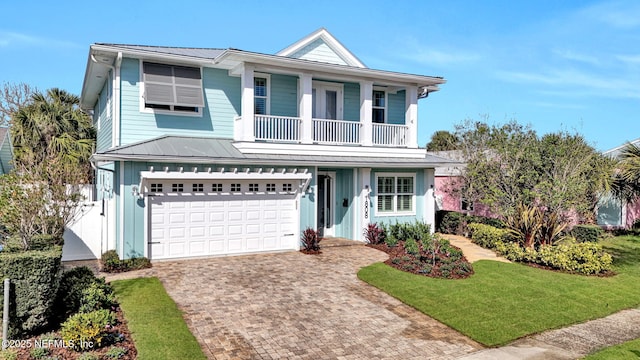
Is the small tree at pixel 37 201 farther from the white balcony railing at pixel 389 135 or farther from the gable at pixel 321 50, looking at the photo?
the white balcony railing at pixel 389 135

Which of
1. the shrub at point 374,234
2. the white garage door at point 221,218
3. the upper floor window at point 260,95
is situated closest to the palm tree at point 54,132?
the white garage door at point 221,218

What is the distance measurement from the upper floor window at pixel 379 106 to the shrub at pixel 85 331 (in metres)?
14.1

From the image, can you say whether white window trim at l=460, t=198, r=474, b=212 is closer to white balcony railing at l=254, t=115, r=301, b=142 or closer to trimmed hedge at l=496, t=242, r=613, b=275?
trimmed hedge at l=496, t=242, r=613, b=275

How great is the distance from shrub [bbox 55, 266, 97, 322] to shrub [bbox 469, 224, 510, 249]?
13.9m

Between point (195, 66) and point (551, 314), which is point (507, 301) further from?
point (195, 66)

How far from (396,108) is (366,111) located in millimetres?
2909

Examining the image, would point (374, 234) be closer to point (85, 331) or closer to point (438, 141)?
point (85, 331)

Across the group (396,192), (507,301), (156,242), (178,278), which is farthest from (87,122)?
(507,301)

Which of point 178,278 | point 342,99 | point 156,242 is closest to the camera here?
point 178,278

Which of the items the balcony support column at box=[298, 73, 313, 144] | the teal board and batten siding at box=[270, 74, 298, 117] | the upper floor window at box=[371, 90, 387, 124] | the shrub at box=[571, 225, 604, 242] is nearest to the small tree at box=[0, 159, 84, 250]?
the teal board and batten siding at box=[270, 74, 298, 117]

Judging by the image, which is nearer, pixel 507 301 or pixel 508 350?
pixel 508 350

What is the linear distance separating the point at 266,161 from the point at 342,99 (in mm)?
5332

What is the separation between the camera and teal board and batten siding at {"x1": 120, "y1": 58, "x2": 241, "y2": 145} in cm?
1373

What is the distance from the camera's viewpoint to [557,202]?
1512cm
